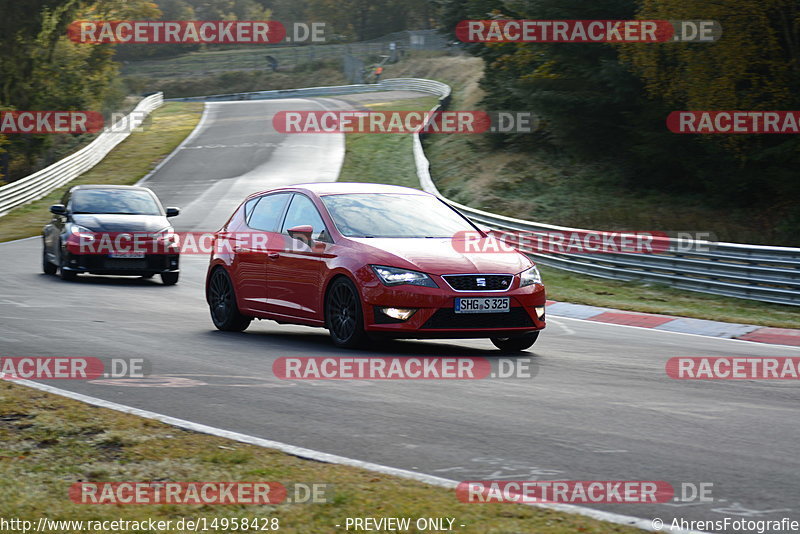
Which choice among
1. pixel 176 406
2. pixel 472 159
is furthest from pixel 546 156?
pixel 176 406

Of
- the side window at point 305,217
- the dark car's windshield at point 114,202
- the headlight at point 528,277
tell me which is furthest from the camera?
the dark car's windshield at point 114,202

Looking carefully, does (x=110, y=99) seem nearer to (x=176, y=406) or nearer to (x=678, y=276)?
(x=678, y=276)

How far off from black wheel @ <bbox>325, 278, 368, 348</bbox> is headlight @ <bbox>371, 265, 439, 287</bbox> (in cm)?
33

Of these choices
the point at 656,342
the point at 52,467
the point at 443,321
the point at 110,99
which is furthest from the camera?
the point at 110,99

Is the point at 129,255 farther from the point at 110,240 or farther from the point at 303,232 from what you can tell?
the point at 303,232

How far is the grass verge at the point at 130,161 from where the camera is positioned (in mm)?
32125

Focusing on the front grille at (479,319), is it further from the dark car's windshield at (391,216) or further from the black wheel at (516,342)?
the dark car's windshield at (391,216)

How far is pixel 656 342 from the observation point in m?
12.5

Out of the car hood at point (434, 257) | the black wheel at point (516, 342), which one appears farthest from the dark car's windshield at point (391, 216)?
the black wheel at point (516, 342)

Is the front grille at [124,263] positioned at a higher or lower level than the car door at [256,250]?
lower

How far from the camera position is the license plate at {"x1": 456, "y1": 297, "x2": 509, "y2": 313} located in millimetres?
10047

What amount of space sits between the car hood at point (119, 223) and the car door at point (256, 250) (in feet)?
22.9

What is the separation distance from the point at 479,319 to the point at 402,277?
792mm

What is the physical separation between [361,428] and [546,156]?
30.8 m
